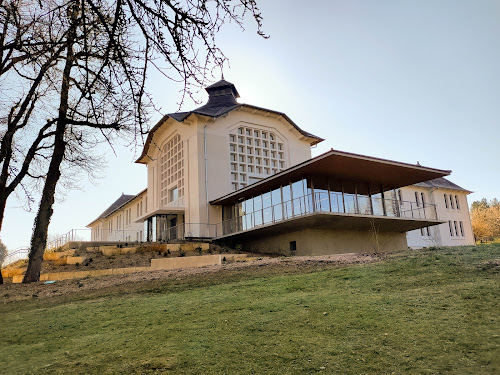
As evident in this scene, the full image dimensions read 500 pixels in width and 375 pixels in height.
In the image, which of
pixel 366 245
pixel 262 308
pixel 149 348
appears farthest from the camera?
pixel 366 245

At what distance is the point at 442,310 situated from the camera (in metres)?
6.00

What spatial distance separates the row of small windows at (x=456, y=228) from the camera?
45572 mm

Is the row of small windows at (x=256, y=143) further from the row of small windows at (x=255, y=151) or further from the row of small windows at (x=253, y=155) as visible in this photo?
the row of small windows at (x=255, y=151)

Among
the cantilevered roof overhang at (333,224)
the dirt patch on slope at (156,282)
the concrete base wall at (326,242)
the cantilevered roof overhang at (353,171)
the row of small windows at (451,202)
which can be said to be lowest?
the dirt patch on slope at (156,282)

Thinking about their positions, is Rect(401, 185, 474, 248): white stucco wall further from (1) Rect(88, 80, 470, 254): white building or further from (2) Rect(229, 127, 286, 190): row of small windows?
(2) Rect(229, 127, 286, 190): row of small windows

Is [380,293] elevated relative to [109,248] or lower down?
lower down

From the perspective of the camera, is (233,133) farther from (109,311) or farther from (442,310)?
(442,310)

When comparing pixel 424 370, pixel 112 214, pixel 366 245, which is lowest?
pixel 424 370

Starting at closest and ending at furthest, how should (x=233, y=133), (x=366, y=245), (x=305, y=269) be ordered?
(x=305, y=269), (x=366, y=245), (x=233, y=133)

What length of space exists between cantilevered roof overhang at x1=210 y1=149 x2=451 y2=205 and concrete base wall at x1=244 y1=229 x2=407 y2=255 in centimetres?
307

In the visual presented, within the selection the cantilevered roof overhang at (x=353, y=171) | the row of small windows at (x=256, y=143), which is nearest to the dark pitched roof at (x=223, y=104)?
the row of small windows at (x=256, y=143)

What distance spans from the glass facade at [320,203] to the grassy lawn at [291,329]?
44.4ft

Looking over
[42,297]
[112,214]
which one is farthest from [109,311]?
[112,214]

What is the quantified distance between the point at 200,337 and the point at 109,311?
3.35 metres
